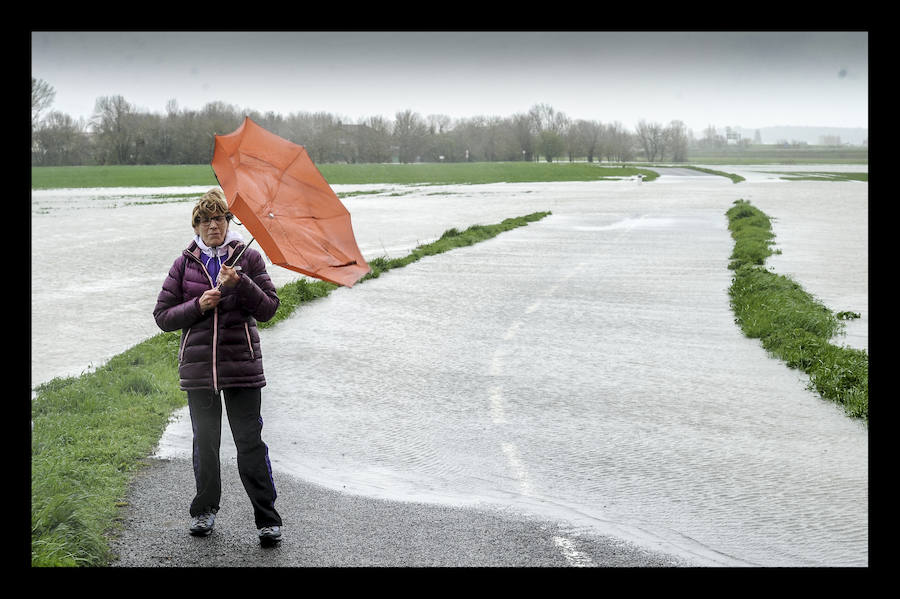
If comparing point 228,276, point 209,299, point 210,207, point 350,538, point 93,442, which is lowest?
point 350,538

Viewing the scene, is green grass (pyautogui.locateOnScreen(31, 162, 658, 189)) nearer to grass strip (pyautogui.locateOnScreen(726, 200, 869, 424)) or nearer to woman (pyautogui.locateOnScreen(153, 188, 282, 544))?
grass strip (pyautogui.locateOnScreen(726, 200, 869, 424))

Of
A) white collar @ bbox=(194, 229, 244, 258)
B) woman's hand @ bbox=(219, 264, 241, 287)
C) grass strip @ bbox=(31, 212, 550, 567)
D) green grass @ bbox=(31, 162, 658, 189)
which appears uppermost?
green grass @ bbox=(31, 162, 658, 189)

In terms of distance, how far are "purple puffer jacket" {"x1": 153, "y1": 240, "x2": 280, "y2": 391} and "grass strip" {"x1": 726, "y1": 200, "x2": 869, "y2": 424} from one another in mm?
4930

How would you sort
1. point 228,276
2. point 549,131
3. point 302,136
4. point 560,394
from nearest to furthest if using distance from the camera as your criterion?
point 228,276, point 560,394, point 302,136, point 549,131

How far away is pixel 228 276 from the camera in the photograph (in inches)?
183

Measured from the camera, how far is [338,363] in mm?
9680

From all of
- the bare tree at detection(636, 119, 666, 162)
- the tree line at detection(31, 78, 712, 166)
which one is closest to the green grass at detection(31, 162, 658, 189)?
the tree line at detection(31, 78, 712, 166)

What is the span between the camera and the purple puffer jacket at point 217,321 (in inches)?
190

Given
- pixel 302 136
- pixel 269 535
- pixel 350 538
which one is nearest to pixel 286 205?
pixel 269 535

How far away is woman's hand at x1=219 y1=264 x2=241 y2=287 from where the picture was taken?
464cm

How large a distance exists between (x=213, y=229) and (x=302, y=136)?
40.9 metres

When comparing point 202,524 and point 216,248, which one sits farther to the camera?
point 202,524

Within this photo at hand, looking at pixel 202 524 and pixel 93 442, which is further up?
pixel 93 442

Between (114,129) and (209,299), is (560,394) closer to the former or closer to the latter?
(209,299)
